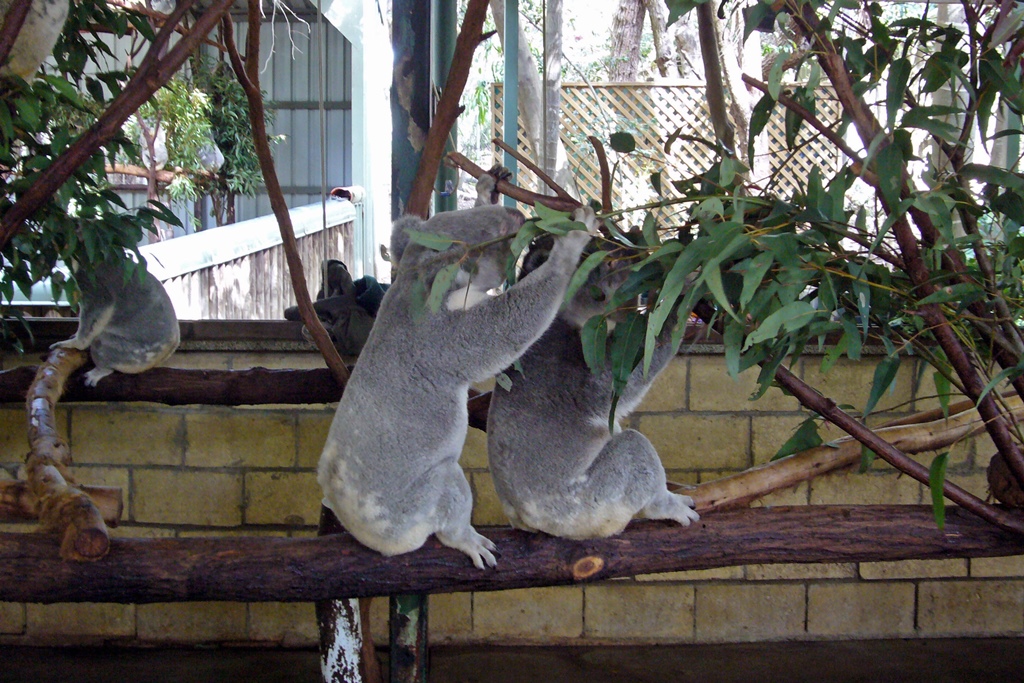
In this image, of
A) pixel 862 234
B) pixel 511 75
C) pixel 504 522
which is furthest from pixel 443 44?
pixel 862 234

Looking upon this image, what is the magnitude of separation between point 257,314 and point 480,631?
3.10m

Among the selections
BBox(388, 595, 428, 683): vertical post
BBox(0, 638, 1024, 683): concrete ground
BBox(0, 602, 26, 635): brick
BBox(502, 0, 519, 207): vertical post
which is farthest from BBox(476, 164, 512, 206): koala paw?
BBox(0, 602, 26, 635): brick

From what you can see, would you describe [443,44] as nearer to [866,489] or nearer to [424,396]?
[424,396]

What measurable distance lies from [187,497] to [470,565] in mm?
2121

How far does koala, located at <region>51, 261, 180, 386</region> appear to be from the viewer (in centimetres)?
308

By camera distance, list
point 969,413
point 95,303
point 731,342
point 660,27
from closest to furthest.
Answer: point 731,342, point 969,413, point 95,303, point 660,27

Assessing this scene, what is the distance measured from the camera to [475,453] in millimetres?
3352

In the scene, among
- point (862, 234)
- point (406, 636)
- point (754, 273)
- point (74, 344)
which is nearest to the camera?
point (754, 273)

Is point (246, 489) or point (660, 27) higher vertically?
point (660, 27)

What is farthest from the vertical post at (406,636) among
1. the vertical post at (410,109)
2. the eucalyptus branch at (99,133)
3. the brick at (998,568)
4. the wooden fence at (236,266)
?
the brick at (998,568)

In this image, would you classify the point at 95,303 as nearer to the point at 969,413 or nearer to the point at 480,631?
the point at 480,631

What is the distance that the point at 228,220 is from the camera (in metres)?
9.73

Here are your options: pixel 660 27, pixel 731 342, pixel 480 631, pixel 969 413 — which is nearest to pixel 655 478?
pixel 731 342

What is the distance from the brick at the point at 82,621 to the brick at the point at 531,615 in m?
1.44
